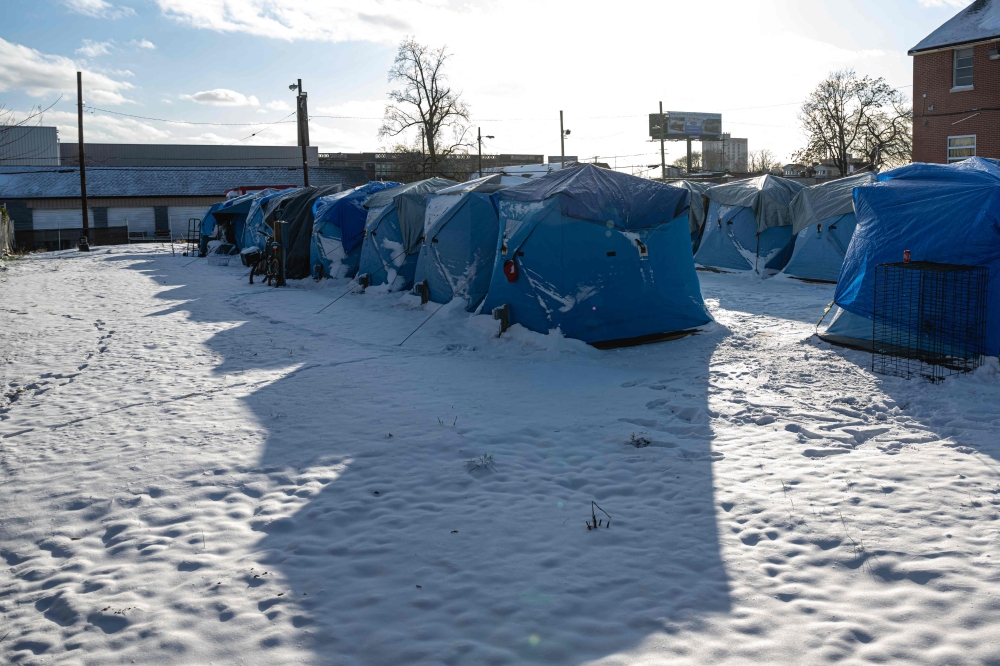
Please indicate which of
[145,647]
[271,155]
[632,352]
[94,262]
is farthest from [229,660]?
[271,155]

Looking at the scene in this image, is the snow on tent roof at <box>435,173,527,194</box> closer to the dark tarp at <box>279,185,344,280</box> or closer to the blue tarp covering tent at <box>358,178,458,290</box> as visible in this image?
the blue tarp covering tent at <box>358,178,458,290</box>

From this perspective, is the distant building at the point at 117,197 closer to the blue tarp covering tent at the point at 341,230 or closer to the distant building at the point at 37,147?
the distant building at the point at 37,147

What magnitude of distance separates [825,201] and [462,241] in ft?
27.2

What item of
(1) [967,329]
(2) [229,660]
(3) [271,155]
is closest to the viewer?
(2) [229,660]

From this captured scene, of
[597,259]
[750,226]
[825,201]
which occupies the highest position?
[825,201]

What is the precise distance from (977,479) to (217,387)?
7.35m

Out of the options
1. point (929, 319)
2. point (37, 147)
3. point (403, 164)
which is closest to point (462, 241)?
point (929, 319)

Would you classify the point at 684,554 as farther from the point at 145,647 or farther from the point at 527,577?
the point at 145,647

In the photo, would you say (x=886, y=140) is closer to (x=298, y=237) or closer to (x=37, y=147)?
(x=298, y=237)

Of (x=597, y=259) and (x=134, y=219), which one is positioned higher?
(x=134, y=219)

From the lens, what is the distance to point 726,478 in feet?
17.7

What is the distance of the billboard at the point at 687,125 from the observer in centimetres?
5169

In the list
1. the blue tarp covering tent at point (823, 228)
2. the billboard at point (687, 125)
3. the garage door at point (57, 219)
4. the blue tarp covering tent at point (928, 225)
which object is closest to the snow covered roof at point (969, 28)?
the blue tarp covering tent at point (823, 228)

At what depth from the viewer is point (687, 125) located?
52594 millimetres
